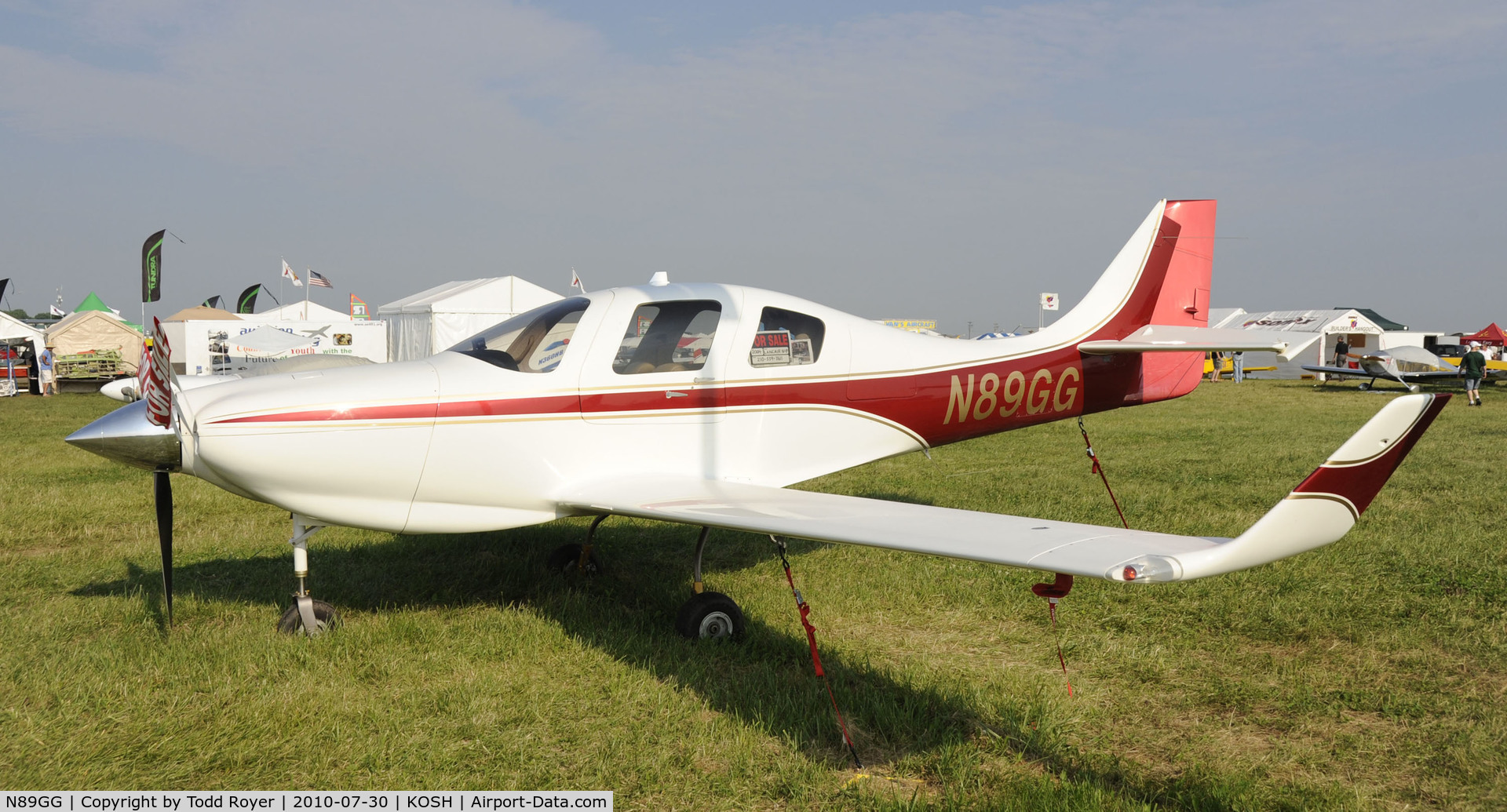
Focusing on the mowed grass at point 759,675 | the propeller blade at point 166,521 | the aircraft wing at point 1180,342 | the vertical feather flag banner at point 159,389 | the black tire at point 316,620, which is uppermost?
the aircraft wing at point 1180,342

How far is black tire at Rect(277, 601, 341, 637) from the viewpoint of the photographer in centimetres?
510

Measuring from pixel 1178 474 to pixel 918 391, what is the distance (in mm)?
5875

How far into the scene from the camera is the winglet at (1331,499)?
8.76ft

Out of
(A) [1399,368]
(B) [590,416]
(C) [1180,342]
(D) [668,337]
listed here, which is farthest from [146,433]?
(A) [1399,368]

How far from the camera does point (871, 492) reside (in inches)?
376

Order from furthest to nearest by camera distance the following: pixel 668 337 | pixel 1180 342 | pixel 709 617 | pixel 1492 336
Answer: pixel 1492 336 → pixel 1180 342 → pixel 668 337 → pixel 709 617

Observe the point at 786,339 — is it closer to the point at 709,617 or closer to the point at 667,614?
the point at 709,617

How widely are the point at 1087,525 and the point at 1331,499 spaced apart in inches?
39.9

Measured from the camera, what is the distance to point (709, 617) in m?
5.21

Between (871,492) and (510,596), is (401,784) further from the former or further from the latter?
(871,492)

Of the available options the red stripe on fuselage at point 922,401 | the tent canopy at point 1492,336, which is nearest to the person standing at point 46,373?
the red stripe on fuselage at point 922,401

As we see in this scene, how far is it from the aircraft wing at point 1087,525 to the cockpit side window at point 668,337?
2.74 ft

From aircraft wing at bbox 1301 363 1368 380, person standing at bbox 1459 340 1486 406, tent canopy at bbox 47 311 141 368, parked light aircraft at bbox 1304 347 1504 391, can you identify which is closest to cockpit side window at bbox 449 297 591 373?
person standing at bbox 1459 340 1486 406

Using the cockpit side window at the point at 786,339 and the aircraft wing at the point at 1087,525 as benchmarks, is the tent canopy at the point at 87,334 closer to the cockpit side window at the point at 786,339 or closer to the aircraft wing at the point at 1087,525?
the cockpit side window at the point at 786,339
